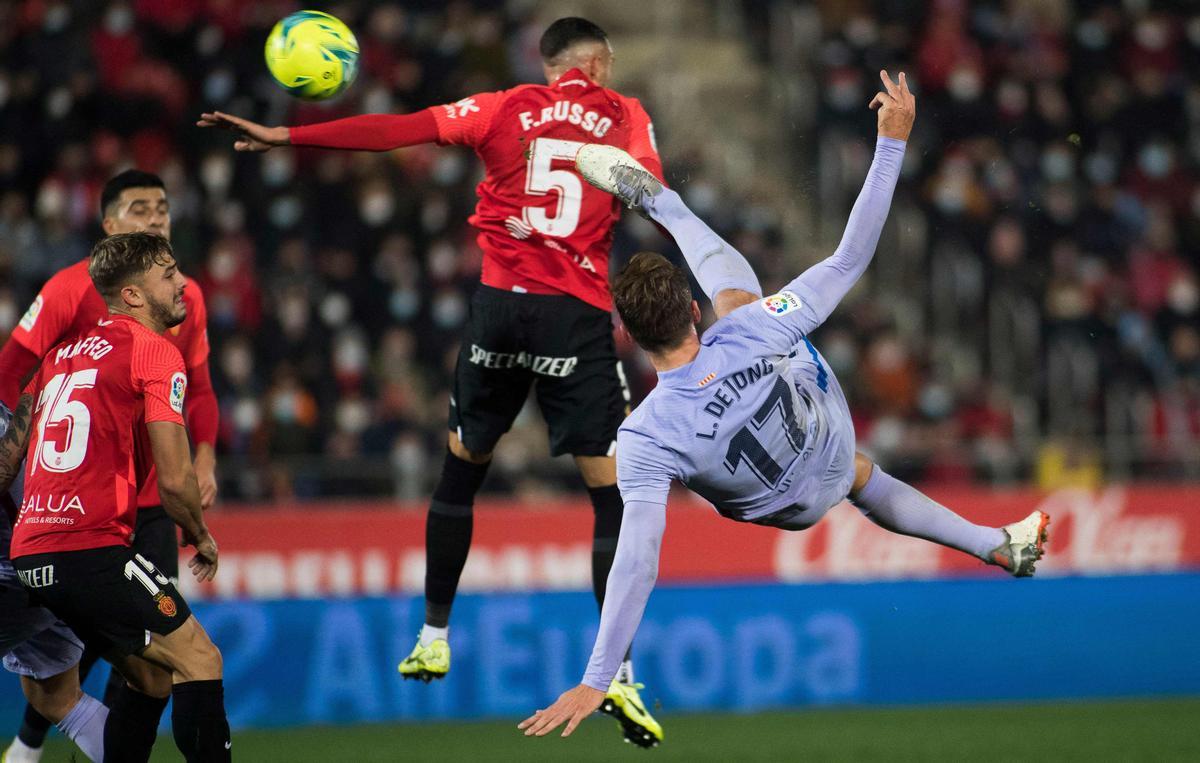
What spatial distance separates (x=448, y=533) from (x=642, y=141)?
205 cm

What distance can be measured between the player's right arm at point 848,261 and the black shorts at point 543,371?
1228mm

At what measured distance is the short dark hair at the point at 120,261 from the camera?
6.33 metres

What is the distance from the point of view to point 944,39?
16.2 metres

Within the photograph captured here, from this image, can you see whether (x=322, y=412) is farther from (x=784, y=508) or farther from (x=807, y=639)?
(x=784, y=508)

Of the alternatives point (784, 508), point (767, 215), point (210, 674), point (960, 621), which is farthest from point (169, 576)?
point (767, 215)

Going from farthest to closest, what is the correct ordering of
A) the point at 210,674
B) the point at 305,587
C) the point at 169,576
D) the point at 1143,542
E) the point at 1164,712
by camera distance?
the point at 1143,542
the point at 305,587
the point at 1164,712
the point at 169,576
the point at 210,674

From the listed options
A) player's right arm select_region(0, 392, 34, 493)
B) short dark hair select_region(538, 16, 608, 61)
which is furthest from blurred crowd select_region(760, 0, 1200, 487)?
player's right arm select_region(0, 392, 34, 493)

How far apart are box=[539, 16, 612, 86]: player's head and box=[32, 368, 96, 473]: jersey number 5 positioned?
2.50 metres

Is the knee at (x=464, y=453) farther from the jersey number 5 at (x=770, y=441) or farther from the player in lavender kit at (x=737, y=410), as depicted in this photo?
the jersey number 5 at (x=770, y=441)

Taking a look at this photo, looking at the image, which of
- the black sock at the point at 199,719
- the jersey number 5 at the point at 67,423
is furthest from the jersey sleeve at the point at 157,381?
the black sock at the point at 199,719

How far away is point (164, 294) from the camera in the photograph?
6.38m

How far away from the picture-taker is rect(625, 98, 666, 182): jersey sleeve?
23.3 feet

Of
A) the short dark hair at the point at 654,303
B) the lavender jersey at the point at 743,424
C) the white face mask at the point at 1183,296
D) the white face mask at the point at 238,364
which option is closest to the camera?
the lavender jersey at the point at 743,424

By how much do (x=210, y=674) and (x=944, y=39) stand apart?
12.0 meters
